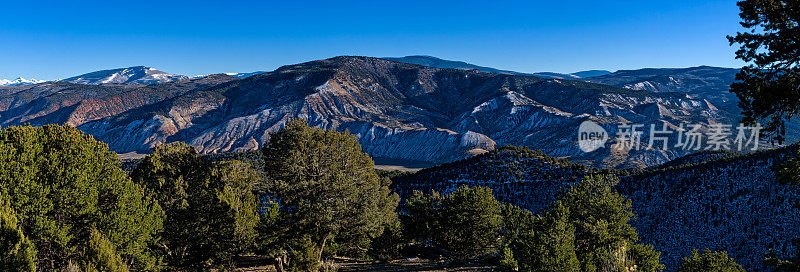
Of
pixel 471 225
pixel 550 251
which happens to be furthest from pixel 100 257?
pixel 471 225

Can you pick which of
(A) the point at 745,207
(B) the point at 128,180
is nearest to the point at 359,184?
(B) the point at 128,180

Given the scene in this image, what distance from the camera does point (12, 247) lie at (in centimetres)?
2125

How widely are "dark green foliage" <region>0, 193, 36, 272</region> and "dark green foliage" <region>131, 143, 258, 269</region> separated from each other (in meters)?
9.87

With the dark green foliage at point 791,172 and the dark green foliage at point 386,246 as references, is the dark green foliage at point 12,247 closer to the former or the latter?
the dark green foliage at point 386,246

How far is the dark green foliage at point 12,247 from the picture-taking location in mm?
21031

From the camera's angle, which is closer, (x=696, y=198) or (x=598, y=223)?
(x=598, y=223)

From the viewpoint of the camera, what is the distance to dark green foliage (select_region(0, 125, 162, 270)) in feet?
76.9

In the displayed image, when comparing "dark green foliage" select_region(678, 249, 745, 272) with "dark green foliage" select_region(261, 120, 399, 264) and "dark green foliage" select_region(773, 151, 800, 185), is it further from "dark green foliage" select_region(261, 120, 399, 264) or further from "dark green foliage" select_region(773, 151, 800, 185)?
"dark green foliage" select_region(261, 120, 399, 264)

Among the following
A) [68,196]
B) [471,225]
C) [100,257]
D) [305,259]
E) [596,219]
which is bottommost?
[471,225]

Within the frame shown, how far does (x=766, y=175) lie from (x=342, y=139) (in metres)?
105

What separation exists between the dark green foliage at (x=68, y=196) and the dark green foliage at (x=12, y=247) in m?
1.82

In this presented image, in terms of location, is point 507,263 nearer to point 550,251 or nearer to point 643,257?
point 550,251

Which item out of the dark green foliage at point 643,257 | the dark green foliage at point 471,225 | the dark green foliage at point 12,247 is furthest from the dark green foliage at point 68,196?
the dark green foliage at point 643,257

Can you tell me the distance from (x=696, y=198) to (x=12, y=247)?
384 feet
